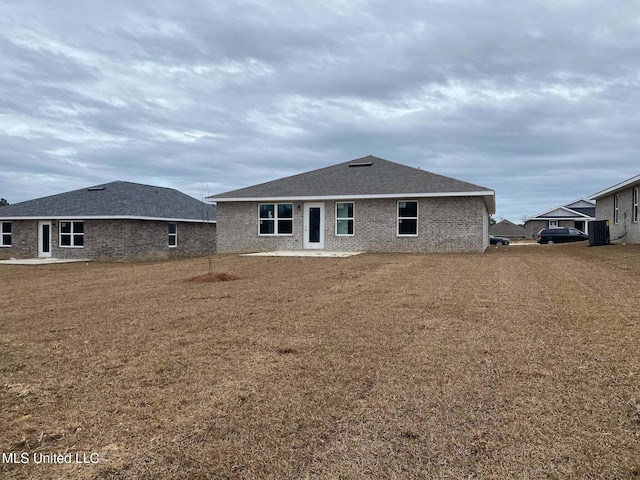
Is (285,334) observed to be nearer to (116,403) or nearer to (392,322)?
(392,322)

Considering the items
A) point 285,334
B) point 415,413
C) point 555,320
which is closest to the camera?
point 415,413

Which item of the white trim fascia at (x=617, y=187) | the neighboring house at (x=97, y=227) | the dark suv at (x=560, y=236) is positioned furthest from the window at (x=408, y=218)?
the dark suv at (x=560, y=236)

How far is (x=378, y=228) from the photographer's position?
2133 centimetres

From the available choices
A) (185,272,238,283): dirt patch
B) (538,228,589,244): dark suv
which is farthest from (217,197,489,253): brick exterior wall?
(538,228,589,244): dark suv

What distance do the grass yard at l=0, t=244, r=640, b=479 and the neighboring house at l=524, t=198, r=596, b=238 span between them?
47402mm

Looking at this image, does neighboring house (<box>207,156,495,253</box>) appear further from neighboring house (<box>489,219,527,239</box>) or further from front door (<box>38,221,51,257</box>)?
neighboring house (<box>489,219,527,239</box>)

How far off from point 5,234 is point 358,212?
808 inches

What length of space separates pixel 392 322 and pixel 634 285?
19.8 ft

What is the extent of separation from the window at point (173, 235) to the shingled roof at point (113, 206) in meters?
0.62

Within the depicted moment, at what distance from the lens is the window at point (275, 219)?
2273 cm

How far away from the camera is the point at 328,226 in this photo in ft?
72.6

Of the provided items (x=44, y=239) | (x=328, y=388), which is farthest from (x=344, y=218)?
(x=328, y=388)

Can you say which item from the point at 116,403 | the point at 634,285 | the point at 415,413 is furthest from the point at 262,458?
the point at 634,285

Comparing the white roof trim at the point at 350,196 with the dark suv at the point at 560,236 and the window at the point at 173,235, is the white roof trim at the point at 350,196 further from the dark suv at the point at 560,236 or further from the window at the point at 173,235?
the dark suv at the point at 560,236
